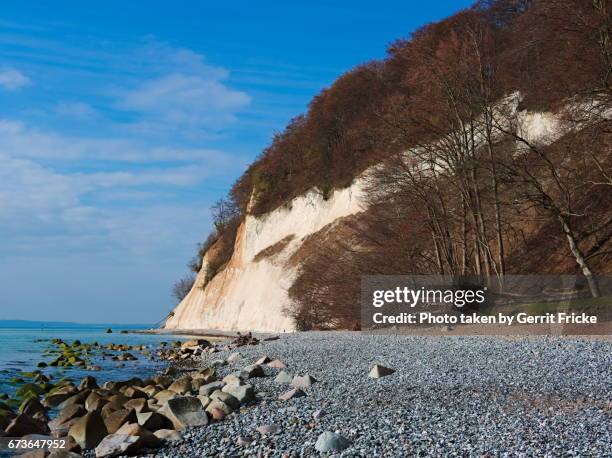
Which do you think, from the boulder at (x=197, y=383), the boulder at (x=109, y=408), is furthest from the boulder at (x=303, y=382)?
the boulder at (x=109, y=408)

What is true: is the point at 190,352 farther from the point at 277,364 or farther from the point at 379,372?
→ the point at 379,372

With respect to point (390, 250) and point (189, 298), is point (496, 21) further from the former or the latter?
point (189, 298)

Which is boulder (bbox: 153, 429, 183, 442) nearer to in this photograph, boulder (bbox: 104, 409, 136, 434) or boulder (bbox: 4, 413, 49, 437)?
boulder (bbox: 104, 409, 136, 434)

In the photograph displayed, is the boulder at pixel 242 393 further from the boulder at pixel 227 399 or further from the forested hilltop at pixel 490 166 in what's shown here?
the forested hilltop at pixel 490 166

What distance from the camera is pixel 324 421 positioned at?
758cm

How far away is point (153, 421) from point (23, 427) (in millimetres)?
2457

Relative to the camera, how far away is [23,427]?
9648 mm

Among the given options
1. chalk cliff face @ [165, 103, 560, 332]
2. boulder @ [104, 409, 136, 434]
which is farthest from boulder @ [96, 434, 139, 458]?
chalk cliff face @ [165, 103, 560, 332]

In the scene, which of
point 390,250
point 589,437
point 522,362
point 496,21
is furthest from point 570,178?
point 496,21

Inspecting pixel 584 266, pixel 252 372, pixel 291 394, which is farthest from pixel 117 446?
pixel 584 266

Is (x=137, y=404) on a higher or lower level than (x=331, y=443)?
lower

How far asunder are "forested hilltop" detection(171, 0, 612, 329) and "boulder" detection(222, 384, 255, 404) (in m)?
12.2

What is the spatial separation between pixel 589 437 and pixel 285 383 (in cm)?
585

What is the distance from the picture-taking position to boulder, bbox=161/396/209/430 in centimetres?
855
